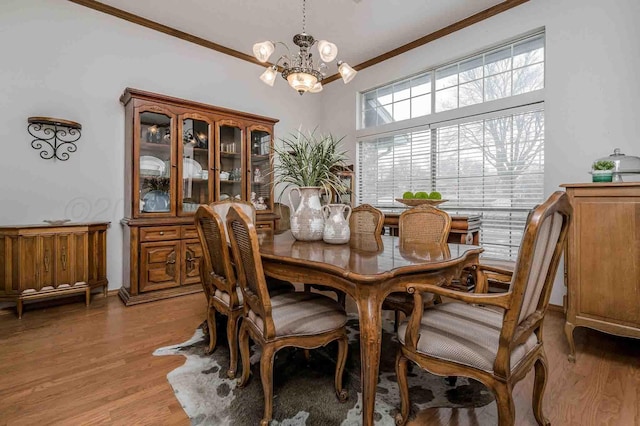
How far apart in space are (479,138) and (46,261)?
434 cm

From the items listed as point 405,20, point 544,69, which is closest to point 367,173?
point 405,20

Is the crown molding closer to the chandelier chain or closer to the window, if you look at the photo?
the window

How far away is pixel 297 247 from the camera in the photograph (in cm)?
181

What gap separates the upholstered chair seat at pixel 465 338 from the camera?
1.15m

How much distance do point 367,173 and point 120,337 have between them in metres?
3.54

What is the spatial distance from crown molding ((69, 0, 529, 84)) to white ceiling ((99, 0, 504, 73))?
61mm

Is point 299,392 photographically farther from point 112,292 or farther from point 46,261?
point 112,292

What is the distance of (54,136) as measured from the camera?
9.70 feet

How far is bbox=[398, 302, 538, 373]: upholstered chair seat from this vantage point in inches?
45.4

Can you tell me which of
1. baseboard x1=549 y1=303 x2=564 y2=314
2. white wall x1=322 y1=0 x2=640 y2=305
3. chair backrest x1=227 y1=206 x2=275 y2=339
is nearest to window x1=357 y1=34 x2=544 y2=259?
white wall x1=322 y1=0 x2=640 y2=305

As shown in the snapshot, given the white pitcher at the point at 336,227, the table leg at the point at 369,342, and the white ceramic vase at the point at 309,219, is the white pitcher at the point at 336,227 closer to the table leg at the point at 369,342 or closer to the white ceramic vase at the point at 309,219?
the white ceramic vase at the point at 309,219

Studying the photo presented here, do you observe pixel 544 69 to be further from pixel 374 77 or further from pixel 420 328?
pixel 420 328

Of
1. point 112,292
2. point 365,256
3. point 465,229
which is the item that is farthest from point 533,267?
point 112,292

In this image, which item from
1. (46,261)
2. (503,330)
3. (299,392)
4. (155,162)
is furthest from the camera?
(155,162)
